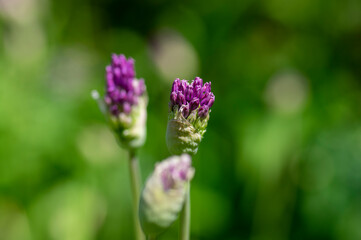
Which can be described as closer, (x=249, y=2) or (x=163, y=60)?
(x=163, y=60)

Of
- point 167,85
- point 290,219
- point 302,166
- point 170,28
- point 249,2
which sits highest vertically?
point 249,2

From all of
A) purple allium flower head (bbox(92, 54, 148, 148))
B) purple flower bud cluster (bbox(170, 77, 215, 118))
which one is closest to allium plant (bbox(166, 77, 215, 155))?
purple flower bud cluster (bbox(170, 77, 215, 118))

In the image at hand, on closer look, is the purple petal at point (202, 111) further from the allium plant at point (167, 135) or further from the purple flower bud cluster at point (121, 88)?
the purple flower bud cluster at point (121, 88)

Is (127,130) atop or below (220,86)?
below

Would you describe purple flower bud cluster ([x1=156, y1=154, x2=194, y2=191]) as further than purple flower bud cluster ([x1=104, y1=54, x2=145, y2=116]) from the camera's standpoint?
No

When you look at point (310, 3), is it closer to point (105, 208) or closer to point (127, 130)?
point (105, 208)

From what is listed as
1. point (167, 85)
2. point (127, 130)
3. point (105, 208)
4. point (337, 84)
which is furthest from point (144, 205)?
point (337, 84)

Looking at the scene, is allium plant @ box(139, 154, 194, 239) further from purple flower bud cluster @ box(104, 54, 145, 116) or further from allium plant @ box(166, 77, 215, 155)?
purple flower bud cluster @ box(104, 54, 145, 116)
